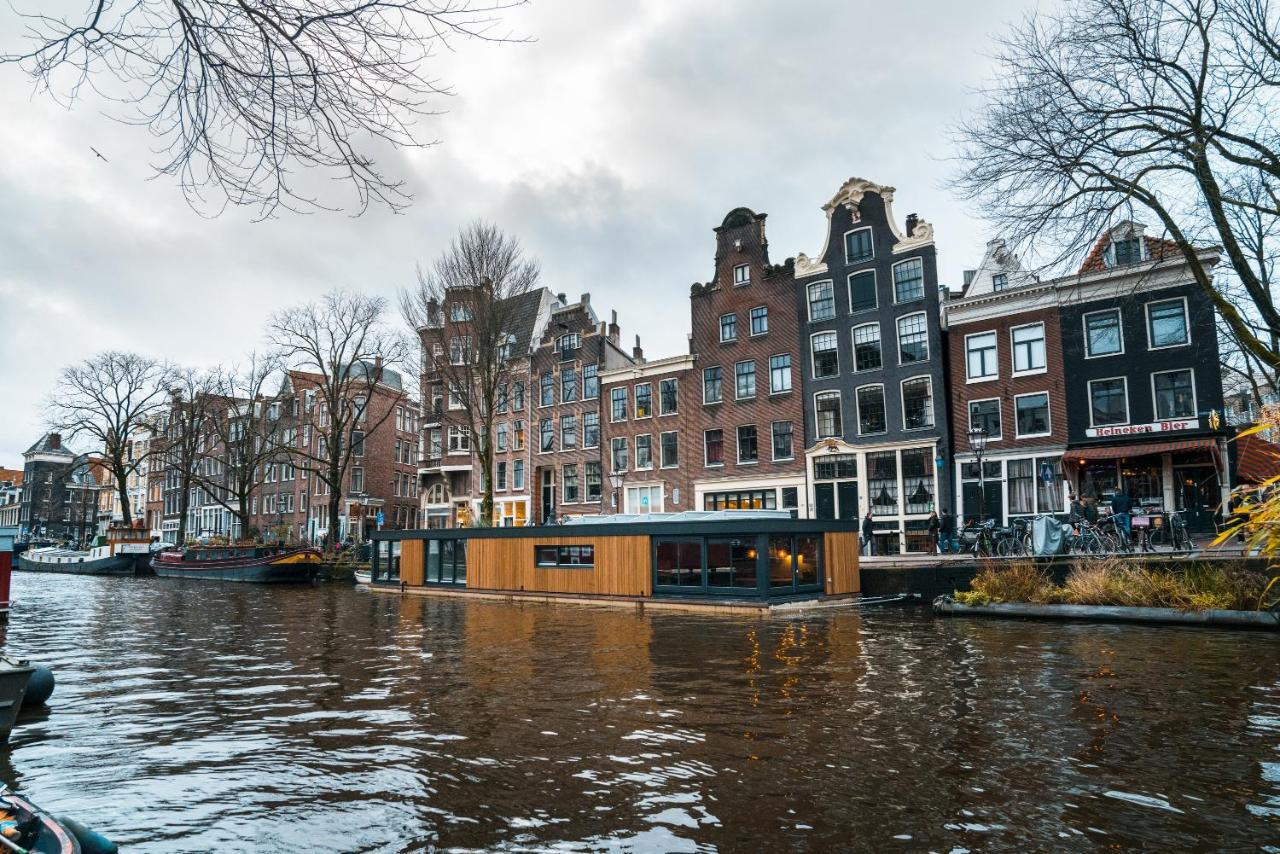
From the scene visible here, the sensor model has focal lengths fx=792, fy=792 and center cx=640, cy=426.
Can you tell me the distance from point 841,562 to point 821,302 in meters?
14.9

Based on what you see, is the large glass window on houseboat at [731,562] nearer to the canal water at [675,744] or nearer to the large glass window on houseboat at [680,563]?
the large glass window on houseboat at [680,563]

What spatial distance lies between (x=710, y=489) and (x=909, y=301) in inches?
492

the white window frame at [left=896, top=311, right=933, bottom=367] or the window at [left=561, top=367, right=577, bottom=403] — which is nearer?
the white window frame at [left=896, top=311, right=933, bottom=367]

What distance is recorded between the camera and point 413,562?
33969 millimetres

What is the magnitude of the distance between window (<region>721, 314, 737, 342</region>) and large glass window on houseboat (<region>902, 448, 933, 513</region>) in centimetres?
1025

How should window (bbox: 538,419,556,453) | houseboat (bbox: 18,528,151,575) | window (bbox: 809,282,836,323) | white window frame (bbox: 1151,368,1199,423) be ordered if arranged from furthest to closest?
houseboat (bbox: 18,528,151,575), window (bbox: 538,419,556,453), window (bbox: 809,282,836,323), white window frame (bbox: 1151,368,1199,423)

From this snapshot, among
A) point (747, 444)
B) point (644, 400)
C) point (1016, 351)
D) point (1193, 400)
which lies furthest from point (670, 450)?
point (1193, 400)

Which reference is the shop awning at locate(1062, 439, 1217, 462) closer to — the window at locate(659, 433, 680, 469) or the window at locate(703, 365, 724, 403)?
the window at locate(703, 365, 724, 403)

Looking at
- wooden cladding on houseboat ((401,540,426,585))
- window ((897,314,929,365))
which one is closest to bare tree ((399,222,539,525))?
wooden cladding on houseboat ((401,540,426,585))

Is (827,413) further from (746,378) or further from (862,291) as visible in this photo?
(862,291)

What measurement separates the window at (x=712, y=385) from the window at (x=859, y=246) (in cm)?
807

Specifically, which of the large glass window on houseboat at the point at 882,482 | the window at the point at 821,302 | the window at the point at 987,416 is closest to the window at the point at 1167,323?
the window at the point at 987,416

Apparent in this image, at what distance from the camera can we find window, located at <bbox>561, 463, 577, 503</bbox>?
1727 inches

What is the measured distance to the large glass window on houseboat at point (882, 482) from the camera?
32719 millimetres
